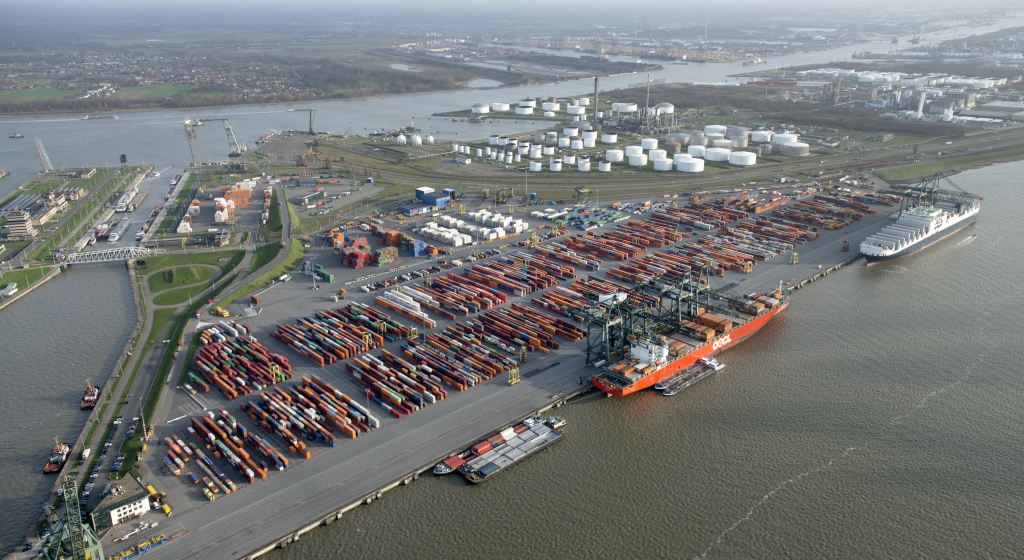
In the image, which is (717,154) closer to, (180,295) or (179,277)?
(179,277)

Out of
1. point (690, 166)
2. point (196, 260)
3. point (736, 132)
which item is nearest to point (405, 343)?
point (196, 260)

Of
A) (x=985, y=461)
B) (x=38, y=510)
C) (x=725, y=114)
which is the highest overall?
(x=725, y=114)

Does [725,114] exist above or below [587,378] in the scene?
above

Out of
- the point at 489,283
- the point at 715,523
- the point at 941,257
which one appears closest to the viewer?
the point at 715,523

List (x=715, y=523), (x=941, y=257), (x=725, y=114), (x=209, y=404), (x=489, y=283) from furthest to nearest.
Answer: (x=725, y=114), (x=941, y=257), (x=489, y=283), (x=209, y=404), (x=715, y=523)

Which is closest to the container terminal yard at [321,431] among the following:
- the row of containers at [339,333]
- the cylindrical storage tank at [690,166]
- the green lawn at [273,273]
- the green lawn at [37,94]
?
the row of containers at [339,333]

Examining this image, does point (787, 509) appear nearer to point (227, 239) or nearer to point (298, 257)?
point (298, 257)

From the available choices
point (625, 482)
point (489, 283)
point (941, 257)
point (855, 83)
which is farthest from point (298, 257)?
point (855, 83)

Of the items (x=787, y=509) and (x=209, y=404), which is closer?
(x=787, y=509)
